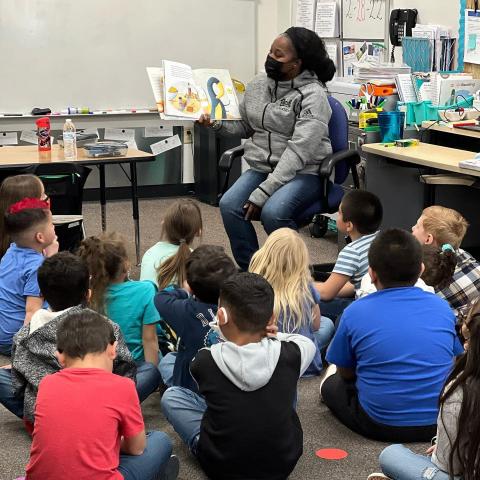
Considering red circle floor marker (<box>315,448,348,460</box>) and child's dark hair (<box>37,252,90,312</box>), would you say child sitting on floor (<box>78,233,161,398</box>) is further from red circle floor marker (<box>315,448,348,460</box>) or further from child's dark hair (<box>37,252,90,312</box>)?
red circle floor marker (<box>315,448,348,460</box>)

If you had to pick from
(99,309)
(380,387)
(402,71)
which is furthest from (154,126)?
(380,387)

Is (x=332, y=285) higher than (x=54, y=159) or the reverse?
the reverse

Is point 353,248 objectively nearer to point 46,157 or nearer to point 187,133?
point 46,157

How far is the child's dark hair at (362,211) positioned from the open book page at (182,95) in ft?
3.75

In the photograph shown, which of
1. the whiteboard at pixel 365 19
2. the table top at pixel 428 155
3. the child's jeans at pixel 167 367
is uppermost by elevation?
the whiteboard at pixel 365 19

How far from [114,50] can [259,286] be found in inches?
201

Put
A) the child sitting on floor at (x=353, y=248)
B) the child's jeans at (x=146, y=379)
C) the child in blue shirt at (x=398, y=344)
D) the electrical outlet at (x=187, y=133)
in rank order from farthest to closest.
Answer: the electrical outlet at (x=187, y=133), the child sitting on floor at (x=353, y=248), the child's jeans at (x=146, y=379), the child in blue shirt at (x=398, y=344)

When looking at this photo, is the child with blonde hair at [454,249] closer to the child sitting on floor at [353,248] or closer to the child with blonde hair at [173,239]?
the child sitting on floor at [353,248]

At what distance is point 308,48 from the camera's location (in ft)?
14.5

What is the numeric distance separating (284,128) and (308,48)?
42 cm

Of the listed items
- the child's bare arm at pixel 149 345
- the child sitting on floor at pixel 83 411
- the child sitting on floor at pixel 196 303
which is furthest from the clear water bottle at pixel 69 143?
the child sitting on floor at pixel 83 411

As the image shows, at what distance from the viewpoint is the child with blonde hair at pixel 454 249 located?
136 inches

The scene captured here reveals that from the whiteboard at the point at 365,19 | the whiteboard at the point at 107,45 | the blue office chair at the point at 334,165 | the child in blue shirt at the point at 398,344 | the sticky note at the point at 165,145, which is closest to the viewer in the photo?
the child in blue shirt at the point at 398,344

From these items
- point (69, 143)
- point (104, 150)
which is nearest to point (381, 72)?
point (104, 150)
